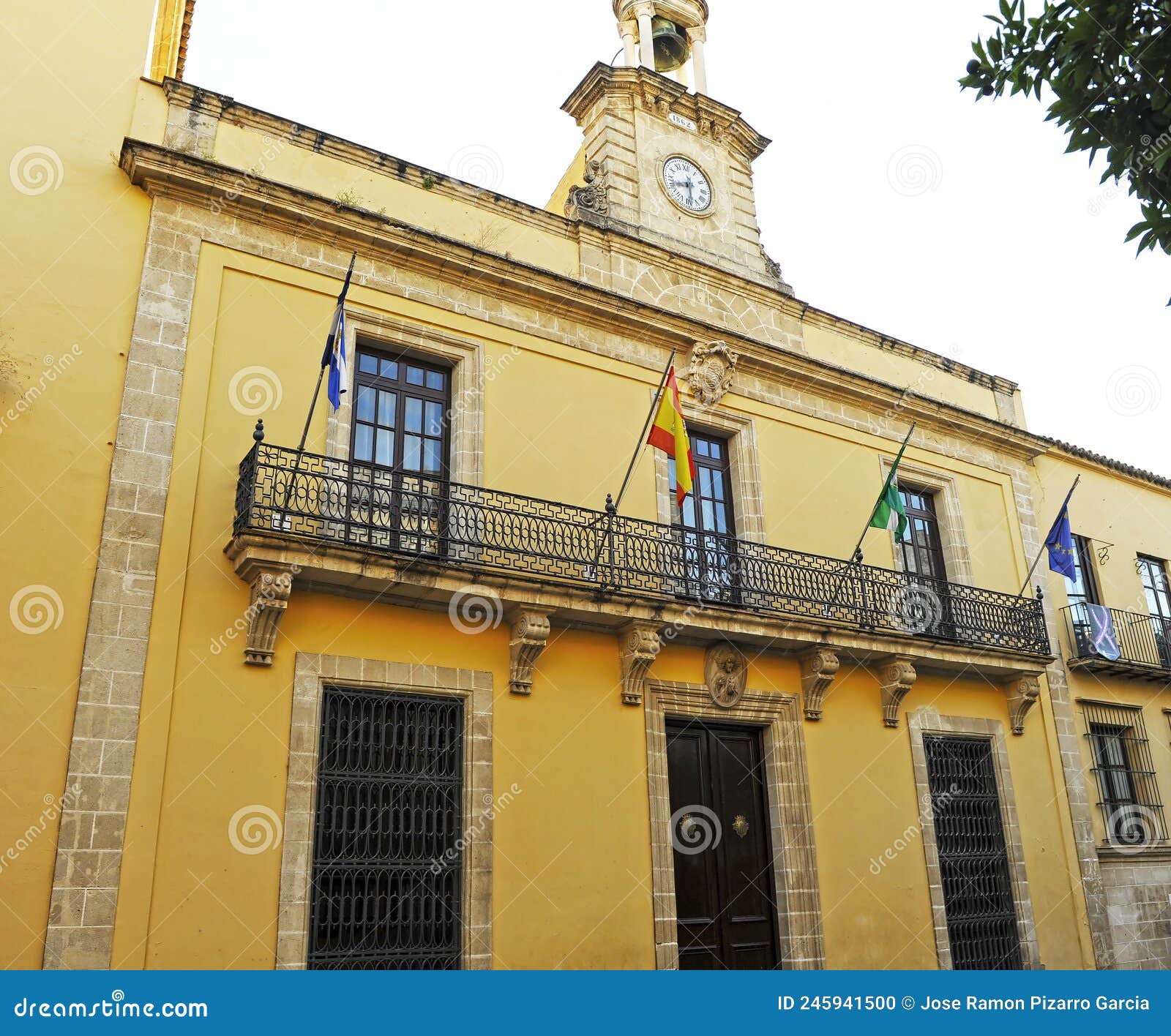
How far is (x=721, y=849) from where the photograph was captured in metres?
10.8

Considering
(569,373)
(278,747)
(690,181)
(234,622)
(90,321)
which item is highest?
(690,181)

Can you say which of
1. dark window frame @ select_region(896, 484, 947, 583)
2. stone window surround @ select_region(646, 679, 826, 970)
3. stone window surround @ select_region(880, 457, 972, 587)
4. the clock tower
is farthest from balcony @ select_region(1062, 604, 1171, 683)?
the clock tower

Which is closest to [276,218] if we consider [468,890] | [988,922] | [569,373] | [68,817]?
[569,373]

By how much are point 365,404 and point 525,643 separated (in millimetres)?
2894

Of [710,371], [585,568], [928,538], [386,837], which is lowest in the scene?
[386,837]

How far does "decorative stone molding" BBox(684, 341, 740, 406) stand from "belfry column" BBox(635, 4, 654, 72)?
186 inches

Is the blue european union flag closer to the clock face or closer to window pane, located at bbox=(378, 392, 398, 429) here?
the clock face

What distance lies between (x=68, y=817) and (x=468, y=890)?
3.24 meters

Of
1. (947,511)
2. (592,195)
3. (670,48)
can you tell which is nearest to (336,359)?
(592,195)

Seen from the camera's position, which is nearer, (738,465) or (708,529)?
(708,529)

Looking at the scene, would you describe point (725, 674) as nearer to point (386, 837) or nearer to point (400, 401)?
point (386, 837)

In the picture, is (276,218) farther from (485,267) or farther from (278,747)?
(278,747)

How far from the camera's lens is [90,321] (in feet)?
29.6

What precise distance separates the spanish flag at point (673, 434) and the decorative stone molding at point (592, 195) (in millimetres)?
3391
